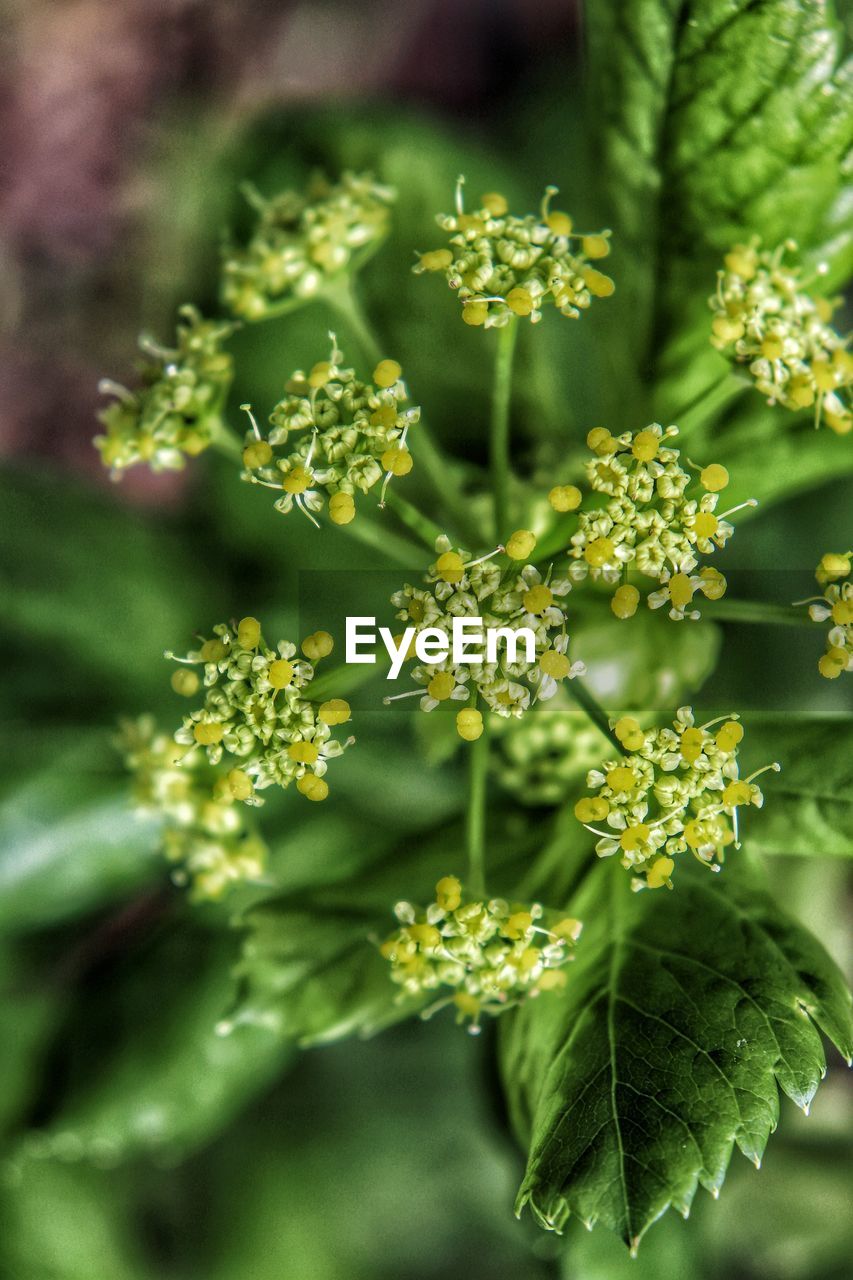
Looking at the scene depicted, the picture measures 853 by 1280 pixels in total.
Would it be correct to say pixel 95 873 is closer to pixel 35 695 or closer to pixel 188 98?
pixel 35 695

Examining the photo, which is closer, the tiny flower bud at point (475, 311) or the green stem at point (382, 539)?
the tiny flower bud at point (475, 311)

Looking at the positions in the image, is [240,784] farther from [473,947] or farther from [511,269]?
[511,269]

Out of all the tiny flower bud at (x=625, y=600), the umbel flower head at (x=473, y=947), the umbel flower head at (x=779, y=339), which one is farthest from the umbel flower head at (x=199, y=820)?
the umbel flower head at (x=779, y=339)

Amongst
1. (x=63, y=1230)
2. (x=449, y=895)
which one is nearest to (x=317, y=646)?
(x=449, y=895)

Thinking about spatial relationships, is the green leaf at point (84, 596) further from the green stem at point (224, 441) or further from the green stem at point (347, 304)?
the green stem at point (347, 304)

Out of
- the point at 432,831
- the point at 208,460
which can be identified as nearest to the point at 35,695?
the point at 208,460

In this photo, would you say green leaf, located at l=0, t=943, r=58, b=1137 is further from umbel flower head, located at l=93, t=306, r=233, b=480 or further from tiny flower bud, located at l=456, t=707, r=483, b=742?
tiny flower bud, located at l=456, t=707, r=483, b=742
